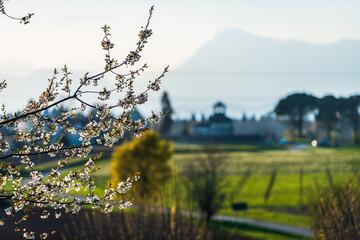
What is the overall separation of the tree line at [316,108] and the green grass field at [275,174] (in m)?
4.39

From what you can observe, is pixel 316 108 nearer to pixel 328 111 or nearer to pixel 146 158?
pixel 328 111

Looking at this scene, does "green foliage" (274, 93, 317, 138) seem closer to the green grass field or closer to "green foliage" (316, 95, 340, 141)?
"green foliage" (316, 95, 340, 141)

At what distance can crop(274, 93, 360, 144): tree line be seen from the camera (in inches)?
1513

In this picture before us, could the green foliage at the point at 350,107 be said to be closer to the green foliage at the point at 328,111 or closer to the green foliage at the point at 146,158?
the green foliage at the point at 328,111

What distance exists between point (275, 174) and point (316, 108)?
15.8 metres

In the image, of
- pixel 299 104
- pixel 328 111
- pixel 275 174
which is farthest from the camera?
pixel 275 174

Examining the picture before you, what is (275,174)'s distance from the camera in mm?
56594

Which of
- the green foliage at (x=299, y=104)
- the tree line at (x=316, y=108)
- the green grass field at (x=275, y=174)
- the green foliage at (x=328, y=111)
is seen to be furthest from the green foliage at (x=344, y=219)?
the green foliage at (x=328, y=111)

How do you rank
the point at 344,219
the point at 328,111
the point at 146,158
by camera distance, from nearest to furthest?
1. the point at 344,219
2. the point at 146,158
3. the point at 328,111

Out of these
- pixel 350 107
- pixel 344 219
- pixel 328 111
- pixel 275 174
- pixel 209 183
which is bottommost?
pixel 275 174

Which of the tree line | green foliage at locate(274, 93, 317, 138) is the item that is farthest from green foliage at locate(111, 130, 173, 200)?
green foliage at locate(274, 93, 317, 138)

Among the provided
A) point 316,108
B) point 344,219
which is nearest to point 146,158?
point 344,219

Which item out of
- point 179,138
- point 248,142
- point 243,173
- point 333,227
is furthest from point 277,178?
point 333,227

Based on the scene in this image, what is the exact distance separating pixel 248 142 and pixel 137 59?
74.3m
